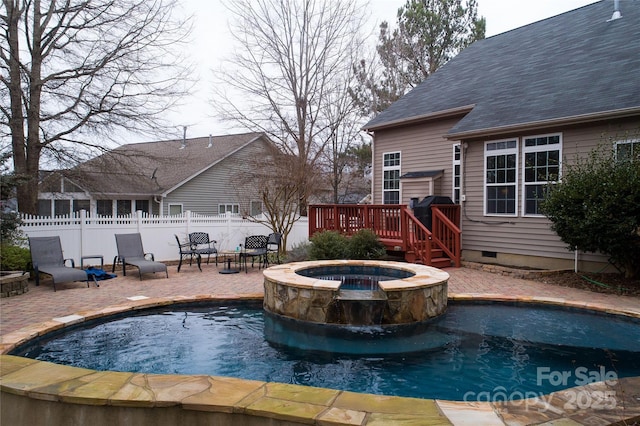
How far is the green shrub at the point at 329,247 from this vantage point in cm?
984

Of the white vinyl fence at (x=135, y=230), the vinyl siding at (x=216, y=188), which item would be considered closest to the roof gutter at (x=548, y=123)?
the white vinyl fence at (x=135, y=230)

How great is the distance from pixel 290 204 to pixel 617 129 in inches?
354

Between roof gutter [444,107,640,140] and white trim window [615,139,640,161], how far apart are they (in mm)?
507

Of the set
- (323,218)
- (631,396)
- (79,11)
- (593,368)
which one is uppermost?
(79,11)

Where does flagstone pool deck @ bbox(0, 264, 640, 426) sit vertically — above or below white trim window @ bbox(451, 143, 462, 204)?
below

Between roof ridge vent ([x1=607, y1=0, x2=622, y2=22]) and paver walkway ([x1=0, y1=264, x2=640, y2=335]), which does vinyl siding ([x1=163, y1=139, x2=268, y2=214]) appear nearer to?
paver walkway ([x1=0, y1=264, x2=640, y2=335])

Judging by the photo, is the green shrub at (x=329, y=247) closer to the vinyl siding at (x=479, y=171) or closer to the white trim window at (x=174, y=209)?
the vinyl siding at (x=479, y=171)

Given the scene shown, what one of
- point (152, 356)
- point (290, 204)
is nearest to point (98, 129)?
point (290, 204)

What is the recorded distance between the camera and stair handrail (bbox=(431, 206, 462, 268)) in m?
9.95

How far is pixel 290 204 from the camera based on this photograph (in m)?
13.9

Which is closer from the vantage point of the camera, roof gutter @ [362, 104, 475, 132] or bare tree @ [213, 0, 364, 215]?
roof gutter @ [362, 104, 475, 132]

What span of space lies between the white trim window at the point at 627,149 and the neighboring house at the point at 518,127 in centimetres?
2

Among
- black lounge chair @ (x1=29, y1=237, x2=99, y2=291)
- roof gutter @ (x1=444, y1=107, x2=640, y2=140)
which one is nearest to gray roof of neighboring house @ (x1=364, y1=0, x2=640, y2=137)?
roof gutter @ (x1=444, y1=107, x2=640, y2=140)

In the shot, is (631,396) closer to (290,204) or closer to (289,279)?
(289,279)
